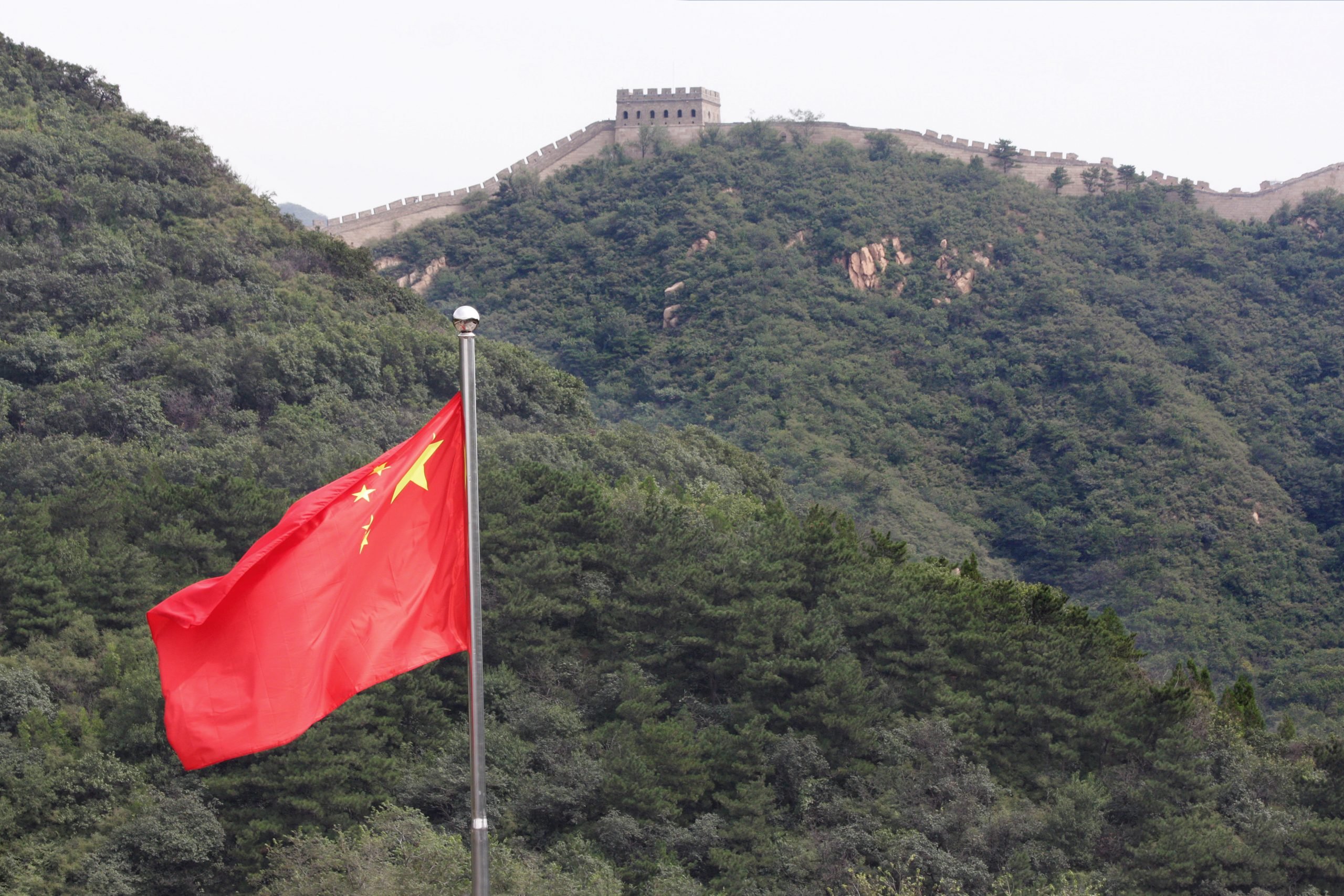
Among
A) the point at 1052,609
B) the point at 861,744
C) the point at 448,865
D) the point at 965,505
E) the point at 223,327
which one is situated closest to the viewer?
the point at 448,865

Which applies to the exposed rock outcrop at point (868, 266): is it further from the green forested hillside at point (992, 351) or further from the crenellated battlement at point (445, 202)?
the crenellated battlement at point (445, 202)

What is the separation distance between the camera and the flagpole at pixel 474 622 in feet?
22.9

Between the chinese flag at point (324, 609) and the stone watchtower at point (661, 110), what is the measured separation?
2372 inches

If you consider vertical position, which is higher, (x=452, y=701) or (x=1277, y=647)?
(x=452, y=701)

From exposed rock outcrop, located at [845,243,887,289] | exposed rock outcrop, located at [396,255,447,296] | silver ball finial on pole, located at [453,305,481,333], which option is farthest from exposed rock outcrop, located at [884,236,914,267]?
silver ball finial on pole, located at [453,305,481,333]

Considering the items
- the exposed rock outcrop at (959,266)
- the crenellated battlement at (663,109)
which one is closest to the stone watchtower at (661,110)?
Answer: the crenellated battlement at (663,109)

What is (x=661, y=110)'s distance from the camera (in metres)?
66.3

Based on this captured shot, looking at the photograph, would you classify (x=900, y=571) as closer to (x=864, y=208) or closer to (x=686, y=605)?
(x=686, y=605)

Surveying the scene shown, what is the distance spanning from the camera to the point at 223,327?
32.8m

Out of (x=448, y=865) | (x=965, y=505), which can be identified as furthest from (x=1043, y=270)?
(x=448, y=865)

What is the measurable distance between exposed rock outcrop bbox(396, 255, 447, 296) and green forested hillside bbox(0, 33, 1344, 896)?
24673 mm

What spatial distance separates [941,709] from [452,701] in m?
7.50

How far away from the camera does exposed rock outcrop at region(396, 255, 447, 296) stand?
5762cm

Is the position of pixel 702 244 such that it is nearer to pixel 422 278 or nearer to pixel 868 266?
pixel 868 266
